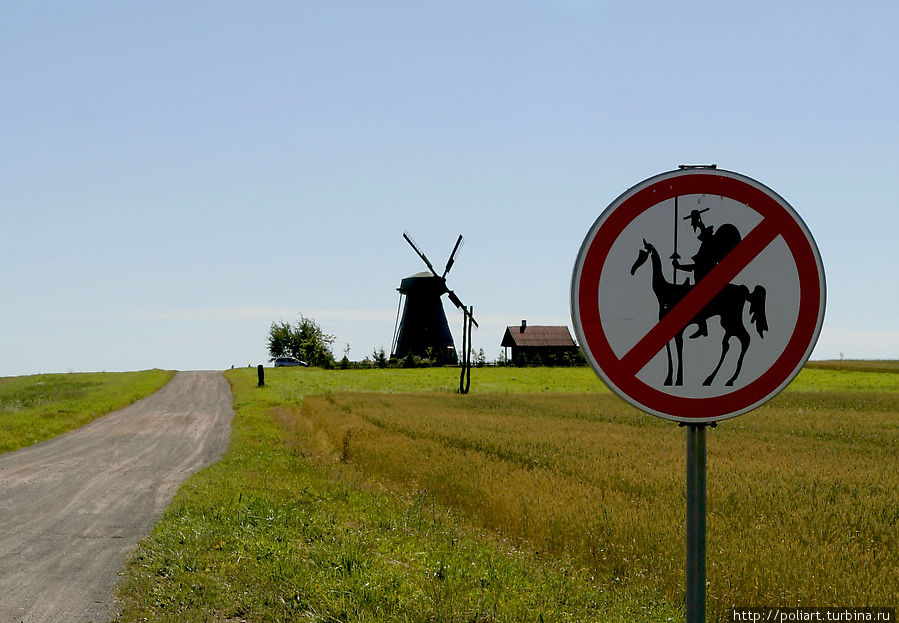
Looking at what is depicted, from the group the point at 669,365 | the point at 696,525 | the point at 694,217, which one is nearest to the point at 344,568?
the point at 696,525

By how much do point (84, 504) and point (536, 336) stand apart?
93155 mm

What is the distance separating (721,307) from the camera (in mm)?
2660

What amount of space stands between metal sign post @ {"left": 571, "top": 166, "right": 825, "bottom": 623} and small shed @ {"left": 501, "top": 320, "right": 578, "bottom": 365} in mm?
96690

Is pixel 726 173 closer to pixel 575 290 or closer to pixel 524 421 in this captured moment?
pixel 575 290

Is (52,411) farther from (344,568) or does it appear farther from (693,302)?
(693,302)

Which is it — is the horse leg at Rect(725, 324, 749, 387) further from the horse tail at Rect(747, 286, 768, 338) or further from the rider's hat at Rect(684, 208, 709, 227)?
the rider's hat at Rect(684, 208, 709, 227)

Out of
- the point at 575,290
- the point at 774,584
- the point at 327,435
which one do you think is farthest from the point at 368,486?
the point at 575,290

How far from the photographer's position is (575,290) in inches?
108

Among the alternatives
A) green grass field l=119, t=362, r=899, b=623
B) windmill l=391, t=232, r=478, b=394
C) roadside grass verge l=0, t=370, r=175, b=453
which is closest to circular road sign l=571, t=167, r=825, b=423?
green grass field l=119, t=362, r=899, b=623

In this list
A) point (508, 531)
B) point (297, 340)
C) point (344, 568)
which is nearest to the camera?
point (344, 568)

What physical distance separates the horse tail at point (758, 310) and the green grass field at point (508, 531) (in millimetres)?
4485

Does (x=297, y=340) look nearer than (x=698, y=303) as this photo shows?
No

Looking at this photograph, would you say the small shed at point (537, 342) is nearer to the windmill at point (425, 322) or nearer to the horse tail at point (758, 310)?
the windmill at point (425, 322)

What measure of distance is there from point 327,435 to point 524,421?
7709 millimetres
